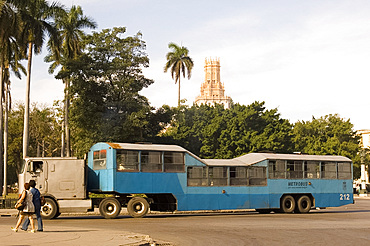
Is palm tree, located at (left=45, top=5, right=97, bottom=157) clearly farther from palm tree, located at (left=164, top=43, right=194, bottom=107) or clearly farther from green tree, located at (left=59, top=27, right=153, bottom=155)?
palm tree, located at (left=164, top=43, right=194, bottom=107)

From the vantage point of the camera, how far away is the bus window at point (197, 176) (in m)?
28.0

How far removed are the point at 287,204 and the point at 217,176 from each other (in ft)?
17.6

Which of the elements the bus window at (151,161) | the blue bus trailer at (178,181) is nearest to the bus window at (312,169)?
the blue bus trailer at (178,181)

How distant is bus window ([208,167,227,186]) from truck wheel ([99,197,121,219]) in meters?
5.56

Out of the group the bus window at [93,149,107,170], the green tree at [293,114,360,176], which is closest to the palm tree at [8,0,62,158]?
the bus window at [93,149,107,170]

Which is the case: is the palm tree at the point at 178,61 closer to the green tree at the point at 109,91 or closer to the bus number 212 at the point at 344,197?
the green tree at the point at 109,91

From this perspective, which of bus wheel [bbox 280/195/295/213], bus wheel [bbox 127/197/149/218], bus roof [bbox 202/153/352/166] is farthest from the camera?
bus wheel [bbox 280/195/295/213]

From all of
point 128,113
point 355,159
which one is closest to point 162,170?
point 128,113

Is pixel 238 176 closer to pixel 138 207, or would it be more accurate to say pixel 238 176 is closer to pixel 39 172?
pixel 138 207

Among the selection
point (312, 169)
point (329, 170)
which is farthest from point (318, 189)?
point (329, 170)

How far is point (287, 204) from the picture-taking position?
3120 cm

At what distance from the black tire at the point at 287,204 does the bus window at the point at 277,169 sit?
1329mm

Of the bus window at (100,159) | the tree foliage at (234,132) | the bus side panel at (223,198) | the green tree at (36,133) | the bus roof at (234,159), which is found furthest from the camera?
the green tree at (36,133)

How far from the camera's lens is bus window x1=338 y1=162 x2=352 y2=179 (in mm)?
32906
